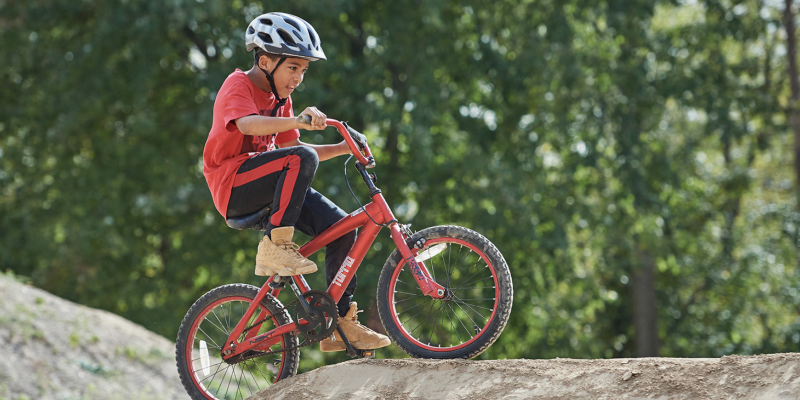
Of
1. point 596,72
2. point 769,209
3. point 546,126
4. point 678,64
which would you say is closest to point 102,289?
point 546,126

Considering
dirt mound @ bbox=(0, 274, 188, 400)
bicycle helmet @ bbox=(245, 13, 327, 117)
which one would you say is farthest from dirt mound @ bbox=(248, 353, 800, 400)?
dirt mound @ bbox=(0, 274, 188, 400)

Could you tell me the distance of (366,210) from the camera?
3.73m

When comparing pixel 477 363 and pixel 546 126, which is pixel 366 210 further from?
pixel 546 126

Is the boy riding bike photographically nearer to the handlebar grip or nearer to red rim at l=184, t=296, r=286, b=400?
the handlebar grip

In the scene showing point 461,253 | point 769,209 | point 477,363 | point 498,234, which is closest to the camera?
point 477,363

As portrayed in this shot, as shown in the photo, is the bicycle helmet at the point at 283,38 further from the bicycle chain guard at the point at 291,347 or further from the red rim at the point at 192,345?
the red rim at the point at 192,345

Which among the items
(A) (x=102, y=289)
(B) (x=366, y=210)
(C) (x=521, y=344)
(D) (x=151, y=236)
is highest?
(B) (x=366, y=210)

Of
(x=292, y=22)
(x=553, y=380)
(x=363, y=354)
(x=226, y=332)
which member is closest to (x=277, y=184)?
(x=292, y=22)

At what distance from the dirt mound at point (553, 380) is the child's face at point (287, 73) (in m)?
1.50

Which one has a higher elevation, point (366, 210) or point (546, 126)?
point (546, 126)

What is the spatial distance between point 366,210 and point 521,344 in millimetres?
9351

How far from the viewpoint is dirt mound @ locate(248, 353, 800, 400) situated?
115 inches

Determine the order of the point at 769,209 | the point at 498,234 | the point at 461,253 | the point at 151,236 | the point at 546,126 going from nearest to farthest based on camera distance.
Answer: the point at 461,253 → the point at 498,234 → the point at 546,126 → the point at 151,236 → the point at 769,209

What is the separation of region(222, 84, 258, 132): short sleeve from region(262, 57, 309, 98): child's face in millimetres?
184
